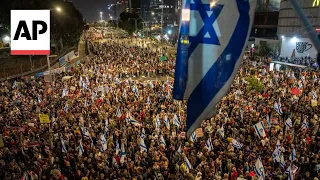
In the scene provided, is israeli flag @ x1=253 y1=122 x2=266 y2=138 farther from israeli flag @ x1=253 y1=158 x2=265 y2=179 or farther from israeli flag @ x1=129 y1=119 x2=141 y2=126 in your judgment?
israeli flag @ x1=129 y1=119 x2=141 y2=126

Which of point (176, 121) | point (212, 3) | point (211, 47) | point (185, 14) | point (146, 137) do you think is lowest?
point (146, 137)

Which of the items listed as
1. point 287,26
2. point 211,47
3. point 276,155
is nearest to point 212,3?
point 211,47

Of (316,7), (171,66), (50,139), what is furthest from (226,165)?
(316,7)

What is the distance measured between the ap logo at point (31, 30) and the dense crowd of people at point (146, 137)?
10.5 feet

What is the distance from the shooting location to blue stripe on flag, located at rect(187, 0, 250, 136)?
4.26m

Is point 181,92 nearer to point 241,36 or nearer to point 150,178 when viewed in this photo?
point 241,36

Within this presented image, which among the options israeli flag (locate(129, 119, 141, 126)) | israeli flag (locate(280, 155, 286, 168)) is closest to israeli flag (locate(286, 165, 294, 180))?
israeli flag (locate(280, 155, 286, 168))

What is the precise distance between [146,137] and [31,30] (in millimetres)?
11141

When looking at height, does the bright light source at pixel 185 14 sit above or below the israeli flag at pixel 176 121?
above

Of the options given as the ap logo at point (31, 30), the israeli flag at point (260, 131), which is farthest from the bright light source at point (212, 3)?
the ap logo at point (31, 30)

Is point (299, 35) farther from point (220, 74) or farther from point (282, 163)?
point (220, 74)

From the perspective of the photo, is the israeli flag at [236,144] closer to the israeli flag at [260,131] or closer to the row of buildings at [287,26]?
the israeli flag at [260,131]

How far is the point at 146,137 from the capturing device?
1273 cm

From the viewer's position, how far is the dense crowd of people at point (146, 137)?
977 cm
